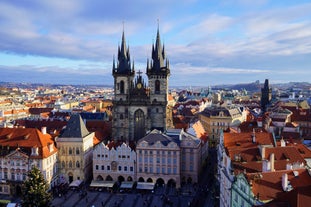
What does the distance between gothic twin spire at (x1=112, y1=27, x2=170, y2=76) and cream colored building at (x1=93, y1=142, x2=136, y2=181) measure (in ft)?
95.3

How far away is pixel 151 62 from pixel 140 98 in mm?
11738

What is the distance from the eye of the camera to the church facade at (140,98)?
10217 cm

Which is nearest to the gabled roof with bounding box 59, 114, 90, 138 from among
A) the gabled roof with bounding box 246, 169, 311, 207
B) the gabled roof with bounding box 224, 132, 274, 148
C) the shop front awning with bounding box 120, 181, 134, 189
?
the shop front awning with bounding box 120, 181, 134, 189

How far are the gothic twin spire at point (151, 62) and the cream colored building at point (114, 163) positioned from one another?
95.3 ft

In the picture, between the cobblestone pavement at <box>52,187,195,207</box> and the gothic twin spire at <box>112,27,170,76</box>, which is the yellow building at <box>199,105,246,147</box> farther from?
the cobblestone pavement at <box>52,187,195,207</box>

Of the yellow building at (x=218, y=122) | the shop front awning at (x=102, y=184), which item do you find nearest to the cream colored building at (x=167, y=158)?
the shop front awning at (x=102, y=184)

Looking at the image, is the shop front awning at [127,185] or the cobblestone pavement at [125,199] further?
the shop front awning at [127,185]

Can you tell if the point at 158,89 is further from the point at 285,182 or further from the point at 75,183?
the point at 285,182

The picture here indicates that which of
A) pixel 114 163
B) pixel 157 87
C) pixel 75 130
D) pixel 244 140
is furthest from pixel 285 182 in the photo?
pixel 157 87

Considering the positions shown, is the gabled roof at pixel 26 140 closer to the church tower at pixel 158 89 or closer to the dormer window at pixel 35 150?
the dormer window at pixel 35 150

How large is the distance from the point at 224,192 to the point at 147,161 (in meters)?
28.0

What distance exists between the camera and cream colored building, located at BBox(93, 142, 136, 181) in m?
83.4

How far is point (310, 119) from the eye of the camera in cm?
11438

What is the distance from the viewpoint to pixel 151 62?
10350cm
